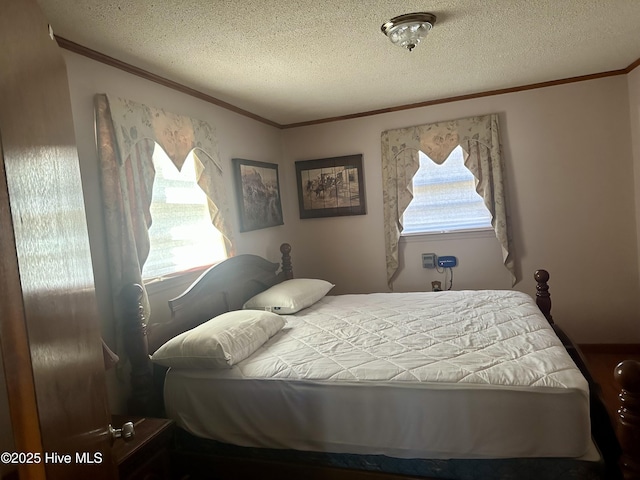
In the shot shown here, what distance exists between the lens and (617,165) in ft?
11.2

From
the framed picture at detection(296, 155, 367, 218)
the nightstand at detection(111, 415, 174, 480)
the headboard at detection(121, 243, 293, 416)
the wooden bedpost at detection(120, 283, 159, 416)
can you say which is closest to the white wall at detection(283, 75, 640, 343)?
the framed picture at detection(296, 155, 367, 218)

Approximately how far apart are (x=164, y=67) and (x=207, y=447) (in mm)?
2052

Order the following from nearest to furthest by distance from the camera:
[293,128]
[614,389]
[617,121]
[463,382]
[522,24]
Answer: [463,382] → [522,24] → [614,389] → [617,121] → [293,128]

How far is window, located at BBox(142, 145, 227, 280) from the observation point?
97.3 inches

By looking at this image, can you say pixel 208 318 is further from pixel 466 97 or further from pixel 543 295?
pixel 466 97

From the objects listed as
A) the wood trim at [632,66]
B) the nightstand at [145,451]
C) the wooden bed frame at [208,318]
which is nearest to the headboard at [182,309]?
the wooden bed frame at [208,318]

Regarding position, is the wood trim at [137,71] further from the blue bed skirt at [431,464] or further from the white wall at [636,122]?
the white wall at [636,122]

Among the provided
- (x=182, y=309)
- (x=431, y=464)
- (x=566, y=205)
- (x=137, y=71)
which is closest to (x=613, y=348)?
(x=566, y=205)

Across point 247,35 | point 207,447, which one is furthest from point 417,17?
point 207,447

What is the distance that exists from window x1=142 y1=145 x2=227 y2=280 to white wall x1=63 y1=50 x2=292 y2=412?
17 centimetres

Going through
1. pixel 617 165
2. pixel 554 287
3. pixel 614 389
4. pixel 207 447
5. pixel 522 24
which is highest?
pixel 522 24

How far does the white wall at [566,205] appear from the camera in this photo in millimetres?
3436

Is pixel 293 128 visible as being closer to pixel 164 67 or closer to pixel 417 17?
pixel 164 67

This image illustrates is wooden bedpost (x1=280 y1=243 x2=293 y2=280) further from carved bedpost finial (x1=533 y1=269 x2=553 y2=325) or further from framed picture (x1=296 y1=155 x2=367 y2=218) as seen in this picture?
carved bedpost finial (x1=533 y1=269 x2=553 y2=325)
